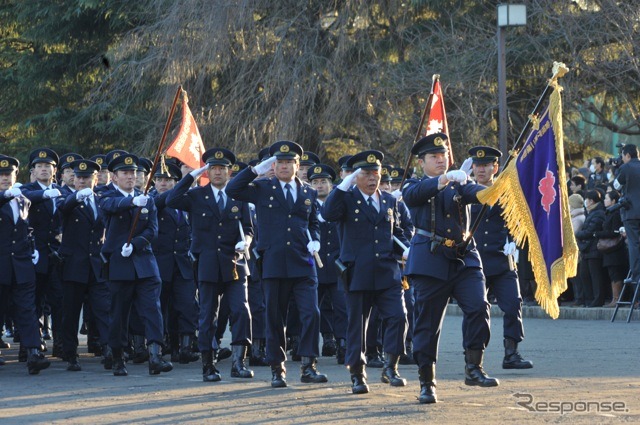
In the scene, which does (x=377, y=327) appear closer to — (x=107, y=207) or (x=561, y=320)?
(x=107, y=207)

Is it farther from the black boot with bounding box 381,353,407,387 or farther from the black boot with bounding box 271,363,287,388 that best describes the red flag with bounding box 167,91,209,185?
the black boot with bounding box 381,353,407,387

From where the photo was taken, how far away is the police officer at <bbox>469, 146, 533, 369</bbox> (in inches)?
483

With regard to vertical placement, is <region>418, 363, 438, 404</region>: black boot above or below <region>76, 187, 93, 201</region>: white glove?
below

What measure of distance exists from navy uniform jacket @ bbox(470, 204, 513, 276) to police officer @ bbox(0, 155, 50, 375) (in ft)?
13.9

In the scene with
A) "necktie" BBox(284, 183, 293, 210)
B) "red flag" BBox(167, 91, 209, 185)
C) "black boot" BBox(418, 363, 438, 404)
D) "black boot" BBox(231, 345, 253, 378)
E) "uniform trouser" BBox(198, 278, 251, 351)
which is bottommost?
"black boot" BBox(418, 363, 438, 404)

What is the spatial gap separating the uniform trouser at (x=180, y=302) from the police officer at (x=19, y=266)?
156cm

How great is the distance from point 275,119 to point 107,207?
14.9m

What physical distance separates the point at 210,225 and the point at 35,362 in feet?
7.18

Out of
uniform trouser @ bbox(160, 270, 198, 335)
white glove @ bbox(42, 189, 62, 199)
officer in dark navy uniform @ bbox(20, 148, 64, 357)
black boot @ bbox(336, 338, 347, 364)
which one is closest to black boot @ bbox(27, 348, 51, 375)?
officer in dark navy uniform @ bbox(20, 148, 64, 357)

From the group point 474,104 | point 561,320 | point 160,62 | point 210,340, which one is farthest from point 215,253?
point 160,62

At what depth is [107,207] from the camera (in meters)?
12.9

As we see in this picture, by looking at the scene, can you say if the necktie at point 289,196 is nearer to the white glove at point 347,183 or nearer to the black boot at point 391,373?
the white glove at point 347,183

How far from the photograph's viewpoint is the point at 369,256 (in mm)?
11258

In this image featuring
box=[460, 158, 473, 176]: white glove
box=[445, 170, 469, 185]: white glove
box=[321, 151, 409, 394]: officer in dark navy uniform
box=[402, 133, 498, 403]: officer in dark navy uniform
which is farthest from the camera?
box=[321, 151, 409, 394]: officer in dark navy uniform
